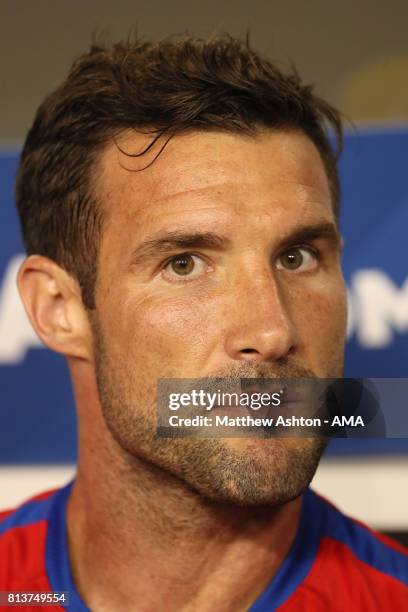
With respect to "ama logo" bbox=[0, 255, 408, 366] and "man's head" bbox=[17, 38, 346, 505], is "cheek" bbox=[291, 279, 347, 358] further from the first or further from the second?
"ama logo" bbox=[0, 255, 408, 366]

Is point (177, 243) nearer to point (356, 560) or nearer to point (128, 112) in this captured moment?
point (128, 112)

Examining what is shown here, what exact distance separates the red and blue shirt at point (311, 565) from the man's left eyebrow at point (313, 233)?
0.91 ft

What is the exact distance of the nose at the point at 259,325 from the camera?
58 centimetres

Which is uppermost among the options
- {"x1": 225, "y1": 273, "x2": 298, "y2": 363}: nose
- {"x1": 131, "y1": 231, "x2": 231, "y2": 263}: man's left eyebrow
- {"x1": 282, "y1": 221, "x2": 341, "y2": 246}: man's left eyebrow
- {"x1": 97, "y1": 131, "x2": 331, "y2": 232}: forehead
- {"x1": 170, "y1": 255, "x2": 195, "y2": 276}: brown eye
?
{"x1": 97, "y1": 131, "x2": 331, "y2": 232}: forehead

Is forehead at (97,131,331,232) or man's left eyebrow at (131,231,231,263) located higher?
forehead at (97,131,331,232)

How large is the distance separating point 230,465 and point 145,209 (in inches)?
8.6

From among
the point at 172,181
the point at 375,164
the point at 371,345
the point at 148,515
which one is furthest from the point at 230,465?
the point at 375,164

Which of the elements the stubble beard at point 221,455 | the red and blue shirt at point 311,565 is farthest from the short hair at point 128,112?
the red and blue shirt at point 311,565

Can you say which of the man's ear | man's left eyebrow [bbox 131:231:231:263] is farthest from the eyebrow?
the man's ear

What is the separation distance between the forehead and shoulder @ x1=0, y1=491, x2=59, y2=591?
1.14ft

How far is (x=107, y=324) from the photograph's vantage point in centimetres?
67

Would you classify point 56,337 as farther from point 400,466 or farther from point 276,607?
point 400,466

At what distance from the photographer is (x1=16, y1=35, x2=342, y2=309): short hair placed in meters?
0.65

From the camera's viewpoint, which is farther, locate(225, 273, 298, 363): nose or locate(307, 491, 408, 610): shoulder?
locate(307, 491, 408, 610): shoulder
